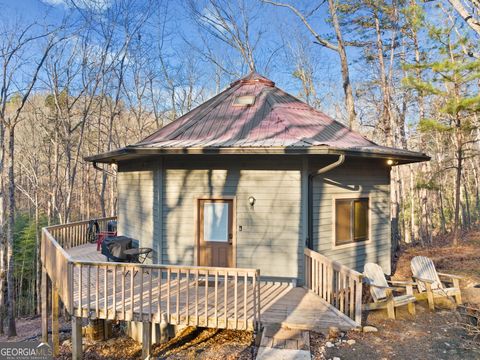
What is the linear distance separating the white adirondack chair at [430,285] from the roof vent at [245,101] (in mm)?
5485

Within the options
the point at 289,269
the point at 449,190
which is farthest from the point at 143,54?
the point at 449,190

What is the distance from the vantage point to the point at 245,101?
8.58m

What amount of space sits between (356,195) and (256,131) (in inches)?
115

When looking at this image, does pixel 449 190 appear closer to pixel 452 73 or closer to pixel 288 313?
pixel 452 73

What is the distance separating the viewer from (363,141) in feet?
Answer: 27.7

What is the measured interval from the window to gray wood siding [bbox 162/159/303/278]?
4.28ft

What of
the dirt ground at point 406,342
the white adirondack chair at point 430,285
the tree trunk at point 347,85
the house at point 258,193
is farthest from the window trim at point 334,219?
the tree trunk at point 347,85

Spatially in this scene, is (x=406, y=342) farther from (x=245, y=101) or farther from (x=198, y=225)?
(x=245, y=101)

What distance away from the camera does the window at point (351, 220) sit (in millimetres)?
7359

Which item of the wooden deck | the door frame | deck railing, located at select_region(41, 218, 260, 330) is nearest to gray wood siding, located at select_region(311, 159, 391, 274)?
the wooden deck

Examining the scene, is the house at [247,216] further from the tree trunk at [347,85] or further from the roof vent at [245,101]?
the tree trunk at [347,85]

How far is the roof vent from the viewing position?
8.53m

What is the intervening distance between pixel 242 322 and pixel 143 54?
60.4ft

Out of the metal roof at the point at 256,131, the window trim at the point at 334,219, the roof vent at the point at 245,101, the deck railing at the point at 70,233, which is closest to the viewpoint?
the metal roof at the point at 256,131
